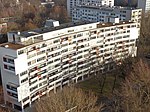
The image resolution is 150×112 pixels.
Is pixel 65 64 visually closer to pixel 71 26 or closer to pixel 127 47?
pixel 71 26

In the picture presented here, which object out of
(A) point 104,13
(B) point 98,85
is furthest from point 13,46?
(A) point 104,13

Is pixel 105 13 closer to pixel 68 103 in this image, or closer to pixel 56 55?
pixel 56 55

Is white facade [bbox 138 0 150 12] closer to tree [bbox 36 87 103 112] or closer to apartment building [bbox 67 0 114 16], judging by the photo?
apartment building [bbox 67 0 114 16]

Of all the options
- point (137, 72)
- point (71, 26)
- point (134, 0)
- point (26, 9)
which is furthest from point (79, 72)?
point (134, 0)

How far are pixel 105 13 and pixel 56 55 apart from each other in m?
28.4

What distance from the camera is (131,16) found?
52.2 m

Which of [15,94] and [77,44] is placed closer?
[15,94]

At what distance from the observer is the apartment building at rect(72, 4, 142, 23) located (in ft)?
173

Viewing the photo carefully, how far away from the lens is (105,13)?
2199 inches

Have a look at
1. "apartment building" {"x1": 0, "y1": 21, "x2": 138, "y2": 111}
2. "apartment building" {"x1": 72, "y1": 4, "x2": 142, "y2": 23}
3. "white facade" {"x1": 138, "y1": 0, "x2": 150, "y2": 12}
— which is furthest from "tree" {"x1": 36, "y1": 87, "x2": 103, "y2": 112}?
"white facade" {"x1": 138, "y1": 0, "x2": 150, "y2": 12}

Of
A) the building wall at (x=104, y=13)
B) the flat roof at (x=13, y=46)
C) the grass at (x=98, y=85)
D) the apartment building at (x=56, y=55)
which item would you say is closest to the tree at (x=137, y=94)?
the grass at (x=98, y=85)

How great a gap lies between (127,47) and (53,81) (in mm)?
15625

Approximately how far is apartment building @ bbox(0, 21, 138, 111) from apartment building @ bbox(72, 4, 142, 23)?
10.5 m

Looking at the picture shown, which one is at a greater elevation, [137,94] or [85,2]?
[85,2]
